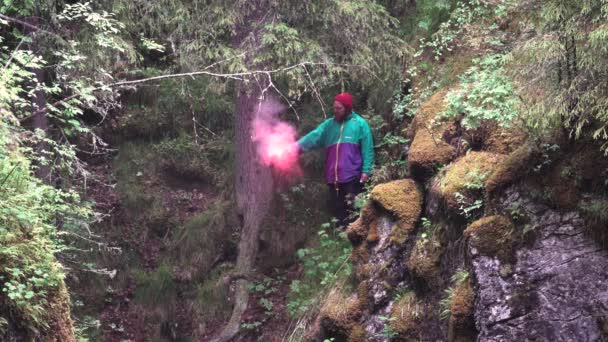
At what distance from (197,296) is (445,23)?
563 centimetres

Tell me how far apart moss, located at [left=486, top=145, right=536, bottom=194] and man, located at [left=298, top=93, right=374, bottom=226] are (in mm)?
2957

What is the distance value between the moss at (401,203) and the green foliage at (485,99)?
954 mm

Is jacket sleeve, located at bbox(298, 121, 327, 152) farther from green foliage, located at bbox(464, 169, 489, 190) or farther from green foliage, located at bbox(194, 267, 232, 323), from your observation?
green foliage, located at bbox(464, 169, 489, 190)

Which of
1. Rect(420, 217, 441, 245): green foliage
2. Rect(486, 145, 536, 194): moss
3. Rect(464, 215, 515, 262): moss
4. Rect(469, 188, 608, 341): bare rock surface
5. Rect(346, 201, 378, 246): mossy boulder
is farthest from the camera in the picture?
Rect(346, 201, 378, 246): mossy boulder

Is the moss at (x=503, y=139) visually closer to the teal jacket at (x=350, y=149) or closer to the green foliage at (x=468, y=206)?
the green foliage at (x=468, y=206)

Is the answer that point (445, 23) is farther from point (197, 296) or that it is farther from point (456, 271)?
point (197, 296)

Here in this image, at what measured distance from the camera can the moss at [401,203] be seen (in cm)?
711

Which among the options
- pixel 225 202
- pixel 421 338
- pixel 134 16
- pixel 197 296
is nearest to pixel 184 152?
pixel 225 202

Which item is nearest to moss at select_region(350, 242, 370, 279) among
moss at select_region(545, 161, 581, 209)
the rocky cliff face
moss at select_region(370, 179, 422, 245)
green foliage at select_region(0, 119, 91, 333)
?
the rocky cliff face

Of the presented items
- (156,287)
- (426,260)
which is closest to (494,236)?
(426,260)

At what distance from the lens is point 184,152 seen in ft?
40.0

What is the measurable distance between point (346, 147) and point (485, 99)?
103 inches

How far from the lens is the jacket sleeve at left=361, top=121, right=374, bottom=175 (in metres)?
8.74

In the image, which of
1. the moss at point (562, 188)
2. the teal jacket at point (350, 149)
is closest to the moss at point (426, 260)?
the moss at point (562, 188)
